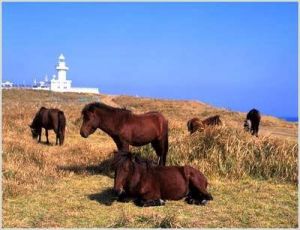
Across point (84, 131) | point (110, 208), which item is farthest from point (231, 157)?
point (110, 208)

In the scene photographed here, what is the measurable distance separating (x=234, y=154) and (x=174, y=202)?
2.91 m

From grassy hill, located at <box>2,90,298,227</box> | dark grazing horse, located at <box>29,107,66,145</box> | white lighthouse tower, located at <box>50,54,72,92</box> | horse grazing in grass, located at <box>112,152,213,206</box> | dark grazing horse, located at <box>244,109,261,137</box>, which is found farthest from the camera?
white lighthouse tower, located at <box>50,54,72,92</box>

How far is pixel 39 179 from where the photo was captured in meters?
9.23

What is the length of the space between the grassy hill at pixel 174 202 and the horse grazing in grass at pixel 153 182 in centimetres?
19

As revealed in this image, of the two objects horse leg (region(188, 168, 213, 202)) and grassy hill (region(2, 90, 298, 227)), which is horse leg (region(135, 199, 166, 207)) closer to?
grassy hill (region(2, 90, 298, 227))

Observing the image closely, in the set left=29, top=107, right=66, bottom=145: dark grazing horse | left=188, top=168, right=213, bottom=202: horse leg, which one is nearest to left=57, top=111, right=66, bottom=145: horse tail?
left=29, top=107, right=66, bottom=145: dark grazing horse

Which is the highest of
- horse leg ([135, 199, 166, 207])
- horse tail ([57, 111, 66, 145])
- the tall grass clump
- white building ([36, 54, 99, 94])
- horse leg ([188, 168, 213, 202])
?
white building ([36, 54, 99, 94])

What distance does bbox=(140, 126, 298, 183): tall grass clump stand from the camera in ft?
33.6

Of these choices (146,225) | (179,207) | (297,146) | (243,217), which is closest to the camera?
(146,225)

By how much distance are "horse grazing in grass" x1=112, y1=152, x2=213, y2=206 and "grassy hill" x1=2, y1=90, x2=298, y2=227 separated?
186mm

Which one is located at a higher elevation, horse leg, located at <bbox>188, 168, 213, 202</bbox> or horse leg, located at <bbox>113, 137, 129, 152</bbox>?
horse leg, located at <bbox>113, 137, 129, 152</bbox>

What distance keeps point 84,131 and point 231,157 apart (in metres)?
3.02

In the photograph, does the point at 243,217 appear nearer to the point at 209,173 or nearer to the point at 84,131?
the point at 209,173

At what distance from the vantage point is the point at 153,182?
7.91 metres
